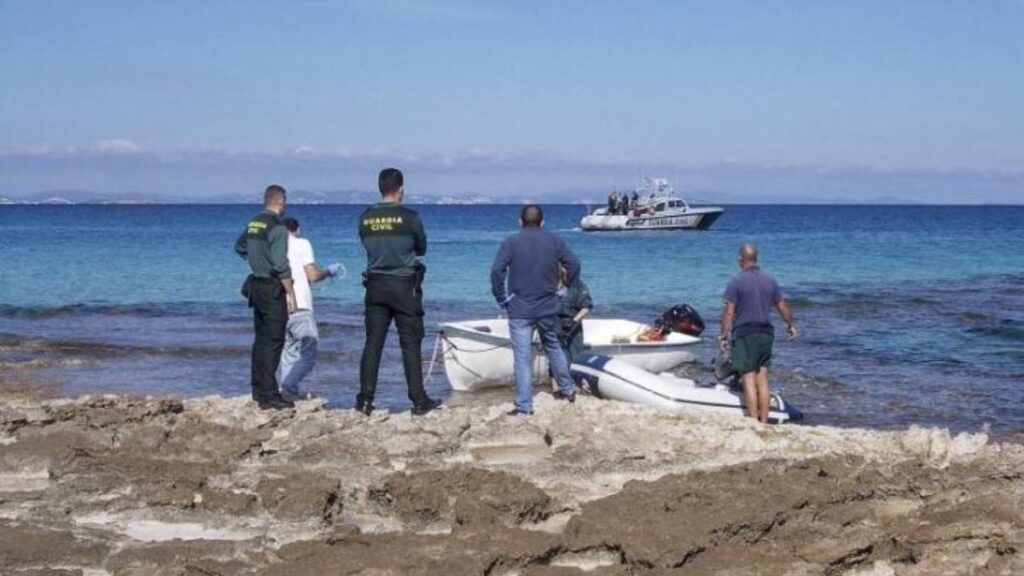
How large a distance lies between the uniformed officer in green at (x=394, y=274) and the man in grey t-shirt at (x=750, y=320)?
269 centimetres

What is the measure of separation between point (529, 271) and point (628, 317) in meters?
15.2

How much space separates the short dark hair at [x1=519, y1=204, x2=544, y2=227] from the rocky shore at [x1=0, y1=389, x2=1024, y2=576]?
56.0 inches

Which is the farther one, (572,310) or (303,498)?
(572,310)

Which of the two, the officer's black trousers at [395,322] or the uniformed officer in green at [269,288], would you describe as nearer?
the officer's black trousers at [395,322]

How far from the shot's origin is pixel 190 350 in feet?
61.8

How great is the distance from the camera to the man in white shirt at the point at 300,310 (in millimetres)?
10023

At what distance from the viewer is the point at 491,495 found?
7133 millimetres

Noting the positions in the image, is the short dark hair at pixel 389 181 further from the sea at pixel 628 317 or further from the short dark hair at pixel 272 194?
the sea at pixel 628 317

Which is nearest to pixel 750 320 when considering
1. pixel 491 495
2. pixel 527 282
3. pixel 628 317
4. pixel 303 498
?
pixel 527 282

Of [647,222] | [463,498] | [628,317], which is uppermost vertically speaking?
[463,498]

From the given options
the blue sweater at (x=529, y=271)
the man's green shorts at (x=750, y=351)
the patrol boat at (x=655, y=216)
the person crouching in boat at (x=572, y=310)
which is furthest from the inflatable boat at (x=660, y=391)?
the patrol boat at (x=655, y=216)

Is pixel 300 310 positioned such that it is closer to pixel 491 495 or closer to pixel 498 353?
pixel 491 495

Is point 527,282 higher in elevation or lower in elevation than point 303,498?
higher

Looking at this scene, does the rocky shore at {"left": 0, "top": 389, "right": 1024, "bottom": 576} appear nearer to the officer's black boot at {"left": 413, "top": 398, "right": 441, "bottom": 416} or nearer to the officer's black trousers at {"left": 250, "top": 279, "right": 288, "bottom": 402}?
the officer's black boot at {"left": 413, "top": 398, "right": 441, "bottom": 416}
